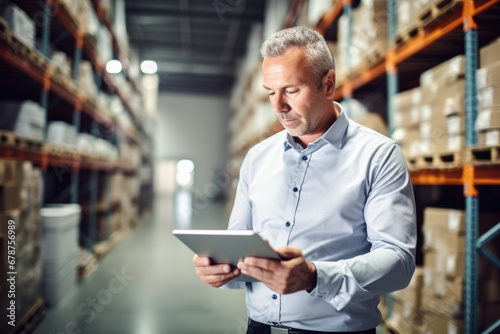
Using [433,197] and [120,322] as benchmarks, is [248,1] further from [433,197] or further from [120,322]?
[120,322]

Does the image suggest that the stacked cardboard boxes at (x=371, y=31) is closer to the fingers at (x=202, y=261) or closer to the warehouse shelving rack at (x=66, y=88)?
the fingers at (x=202, y=261)

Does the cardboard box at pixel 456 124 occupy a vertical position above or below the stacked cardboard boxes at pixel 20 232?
above

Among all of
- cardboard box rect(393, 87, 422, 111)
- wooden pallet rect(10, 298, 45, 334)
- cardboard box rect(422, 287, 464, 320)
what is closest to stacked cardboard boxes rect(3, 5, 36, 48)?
wooden pallet rect(10, 298, 45, 334)

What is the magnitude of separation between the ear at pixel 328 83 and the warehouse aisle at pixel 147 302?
2.89 metres

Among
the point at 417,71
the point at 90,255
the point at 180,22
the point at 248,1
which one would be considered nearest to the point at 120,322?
the point at 90,255

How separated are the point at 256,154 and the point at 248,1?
10194 millimetres

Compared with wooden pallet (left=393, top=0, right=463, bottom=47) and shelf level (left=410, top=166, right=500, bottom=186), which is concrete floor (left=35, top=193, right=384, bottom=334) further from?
wooden pallet (left=393, top=0, right=463, bottom=47)

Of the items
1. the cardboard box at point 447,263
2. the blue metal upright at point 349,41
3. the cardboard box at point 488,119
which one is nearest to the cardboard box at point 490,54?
the cardboard box at point 488,119

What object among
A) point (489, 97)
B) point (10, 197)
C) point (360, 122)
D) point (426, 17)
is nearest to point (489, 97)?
point (489, 97)

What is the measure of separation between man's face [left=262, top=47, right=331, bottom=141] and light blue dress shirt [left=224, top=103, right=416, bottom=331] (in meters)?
0.09

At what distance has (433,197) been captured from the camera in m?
4.77

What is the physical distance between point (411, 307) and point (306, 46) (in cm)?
282

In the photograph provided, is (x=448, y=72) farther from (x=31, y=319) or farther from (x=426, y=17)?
(x=31, y=319)

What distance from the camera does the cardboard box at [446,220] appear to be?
10.1 feet
